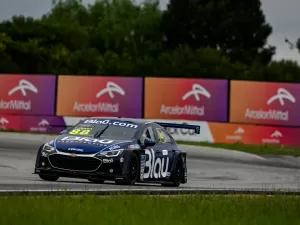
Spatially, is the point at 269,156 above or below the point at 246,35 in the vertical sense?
below

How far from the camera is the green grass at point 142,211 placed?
37.4ft

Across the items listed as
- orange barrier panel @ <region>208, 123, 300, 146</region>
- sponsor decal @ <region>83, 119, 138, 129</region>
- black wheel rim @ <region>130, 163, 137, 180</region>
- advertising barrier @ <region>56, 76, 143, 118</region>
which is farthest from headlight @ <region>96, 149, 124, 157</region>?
advertising barrier @ <region>56, 76, 143, 118</region>

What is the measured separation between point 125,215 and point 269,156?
23779 millimetres

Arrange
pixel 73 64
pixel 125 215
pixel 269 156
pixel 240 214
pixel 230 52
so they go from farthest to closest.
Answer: pixel 230 52, pixel 73 64, pixel 269 156, pixel 240 214, pixel 125 215

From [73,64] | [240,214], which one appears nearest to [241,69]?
[73,64]

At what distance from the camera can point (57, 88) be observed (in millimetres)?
43750

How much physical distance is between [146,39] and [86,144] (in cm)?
9866

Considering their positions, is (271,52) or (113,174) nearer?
(113,174)

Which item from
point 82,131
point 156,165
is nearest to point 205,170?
point 156,165

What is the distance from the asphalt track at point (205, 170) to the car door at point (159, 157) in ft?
0.88

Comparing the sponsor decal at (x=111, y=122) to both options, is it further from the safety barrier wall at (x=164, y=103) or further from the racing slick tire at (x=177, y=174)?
the safety barrier wall at (x=164, y=103)

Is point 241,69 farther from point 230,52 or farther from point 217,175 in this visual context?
point 217,175

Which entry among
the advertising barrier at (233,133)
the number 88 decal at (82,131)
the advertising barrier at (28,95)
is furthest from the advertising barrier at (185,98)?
the number 88 decal at (82,131)

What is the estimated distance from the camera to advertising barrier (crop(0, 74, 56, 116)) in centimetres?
4344
